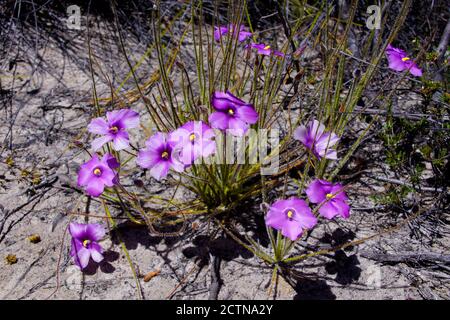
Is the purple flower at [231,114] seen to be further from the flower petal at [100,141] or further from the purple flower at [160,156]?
the flower petal at [100,141]

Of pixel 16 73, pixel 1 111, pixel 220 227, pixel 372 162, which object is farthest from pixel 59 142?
pixel 372 162

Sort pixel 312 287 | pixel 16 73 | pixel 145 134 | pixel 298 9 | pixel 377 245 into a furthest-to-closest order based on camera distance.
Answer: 1. pixel 298 9
2. pixel 16 73
3. pixel 145 134
4. pixel 377 245
5. pixel 312 287

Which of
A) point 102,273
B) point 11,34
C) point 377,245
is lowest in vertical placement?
point 102,273

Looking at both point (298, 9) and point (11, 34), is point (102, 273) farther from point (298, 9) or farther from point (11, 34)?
point (298, 9)

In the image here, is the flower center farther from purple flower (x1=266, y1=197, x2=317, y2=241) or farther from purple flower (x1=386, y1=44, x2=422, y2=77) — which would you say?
purple flower (x1=386, y1=44, x2=422, y2=77)

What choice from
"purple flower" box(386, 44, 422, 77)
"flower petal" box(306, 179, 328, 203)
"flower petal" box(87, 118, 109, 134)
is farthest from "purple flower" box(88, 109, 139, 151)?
"purple flower" box(386, 44, 422, 77)

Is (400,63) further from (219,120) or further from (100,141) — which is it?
(100,141)

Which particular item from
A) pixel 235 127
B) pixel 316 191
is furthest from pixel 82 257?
pixel 316 191
